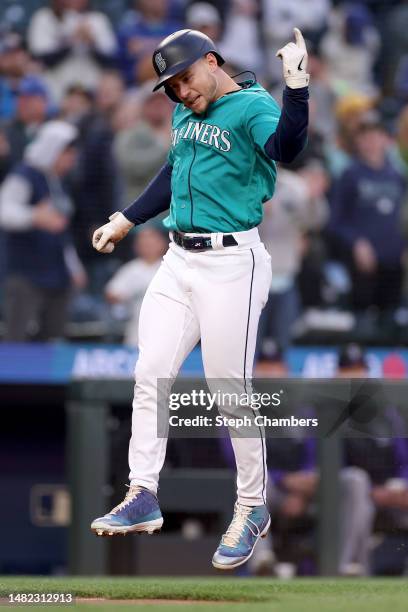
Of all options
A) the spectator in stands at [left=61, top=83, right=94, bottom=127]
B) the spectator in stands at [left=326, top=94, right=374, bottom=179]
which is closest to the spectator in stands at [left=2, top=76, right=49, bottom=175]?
the spectator in stands at [left=61, top=83, right=94, bottom=127]

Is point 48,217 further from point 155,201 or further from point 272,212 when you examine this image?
point 155,201

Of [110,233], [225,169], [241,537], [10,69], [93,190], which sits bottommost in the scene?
[241,537]

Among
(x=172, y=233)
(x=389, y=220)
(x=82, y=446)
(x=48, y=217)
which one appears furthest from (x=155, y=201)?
(x=389, y=220)

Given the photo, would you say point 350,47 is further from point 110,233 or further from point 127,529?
point 127,529

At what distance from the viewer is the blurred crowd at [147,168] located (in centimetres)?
902

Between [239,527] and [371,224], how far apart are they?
542 cm

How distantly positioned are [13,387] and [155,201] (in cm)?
449

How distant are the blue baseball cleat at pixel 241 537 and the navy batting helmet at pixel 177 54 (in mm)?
1479

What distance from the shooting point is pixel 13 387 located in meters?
9.02

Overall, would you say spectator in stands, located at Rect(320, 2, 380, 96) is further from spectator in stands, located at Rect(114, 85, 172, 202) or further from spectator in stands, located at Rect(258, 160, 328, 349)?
spectator in stands, located at Rect(114, 85, 172, 202)

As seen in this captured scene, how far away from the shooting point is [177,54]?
4.33 meters
